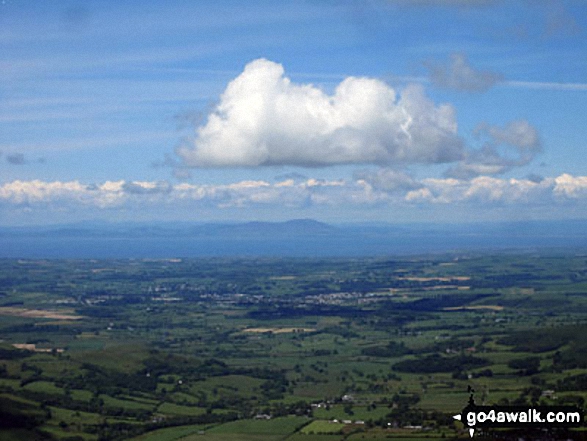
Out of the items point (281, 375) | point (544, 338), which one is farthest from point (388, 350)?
point (281, 375)

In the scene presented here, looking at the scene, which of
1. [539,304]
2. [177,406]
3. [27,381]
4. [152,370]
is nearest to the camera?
[177,406]

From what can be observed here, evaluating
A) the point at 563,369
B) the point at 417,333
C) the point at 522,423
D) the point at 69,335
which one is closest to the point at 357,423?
the point at 522,423

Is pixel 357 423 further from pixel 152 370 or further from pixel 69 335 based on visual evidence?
pixel 69 335

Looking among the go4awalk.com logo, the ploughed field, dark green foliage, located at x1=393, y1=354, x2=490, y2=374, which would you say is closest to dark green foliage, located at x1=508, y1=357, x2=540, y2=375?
the ploughed field

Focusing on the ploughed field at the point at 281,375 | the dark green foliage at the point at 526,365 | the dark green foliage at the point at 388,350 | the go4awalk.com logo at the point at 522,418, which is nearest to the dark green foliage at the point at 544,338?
the ploughed field at the point at 281,375

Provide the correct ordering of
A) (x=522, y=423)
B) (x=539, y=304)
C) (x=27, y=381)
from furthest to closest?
(x=539, y=304)
(x=27, y=381)
(x=522, y=423)

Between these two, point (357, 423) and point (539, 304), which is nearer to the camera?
point (357, 423)

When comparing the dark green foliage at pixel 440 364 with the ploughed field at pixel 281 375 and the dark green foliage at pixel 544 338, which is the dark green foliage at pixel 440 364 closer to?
the ploughed field at pixel 281 375

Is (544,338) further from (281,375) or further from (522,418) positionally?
(522,418)
